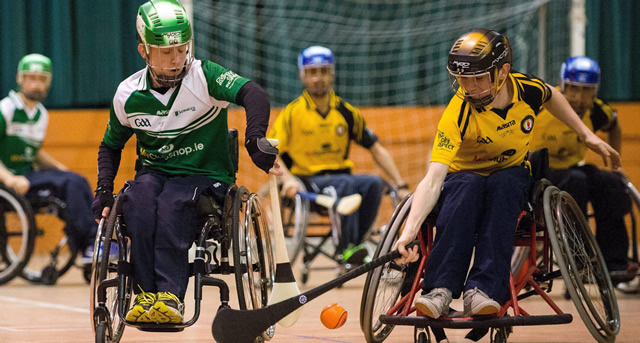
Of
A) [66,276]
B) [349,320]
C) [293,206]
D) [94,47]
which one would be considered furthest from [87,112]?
[349,320]

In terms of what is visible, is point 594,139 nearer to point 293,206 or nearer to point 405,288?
point 405,288

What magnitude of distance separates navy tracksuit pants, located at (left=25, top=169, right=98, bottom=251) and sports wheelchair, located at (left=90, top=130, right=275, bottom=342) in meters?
2.37

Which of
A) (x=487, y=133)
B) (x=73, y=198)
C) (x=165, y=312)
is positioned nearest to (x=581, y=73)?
(x=487, y=133)

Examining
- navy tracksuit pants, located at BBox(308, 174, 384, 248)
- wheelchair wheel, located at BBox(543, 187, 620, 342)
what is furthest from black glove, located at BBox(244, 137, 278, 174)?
navy tracksuit pants, located at BBox(308, 174, 384, 248)

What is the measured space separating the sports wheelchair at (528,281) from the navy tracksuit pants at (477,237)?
8 cm

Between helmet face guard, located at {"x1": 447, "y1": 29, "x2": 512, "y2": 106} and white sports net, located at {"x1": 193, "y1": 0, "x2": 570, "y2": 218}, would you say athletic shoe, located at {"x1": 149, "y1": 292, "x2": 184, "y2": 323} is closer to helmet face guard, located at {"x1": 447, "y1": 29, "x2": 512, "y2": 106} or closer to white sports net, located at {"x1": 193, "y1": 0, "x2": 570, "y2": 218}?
helmet face guard, located at {"x1": 447, "y1": 29, "x2": 512, "y2": 106}

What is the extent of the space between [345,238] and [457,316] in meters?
2.51

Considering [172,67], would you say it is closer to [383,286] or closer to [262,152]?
[262,152]

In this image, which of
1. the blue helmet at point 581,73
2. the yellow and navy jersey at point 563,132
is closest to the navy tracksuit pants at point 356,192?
the yellow and navy jersey at point 563,132

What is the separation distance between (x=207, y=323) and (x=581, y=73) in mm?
2096

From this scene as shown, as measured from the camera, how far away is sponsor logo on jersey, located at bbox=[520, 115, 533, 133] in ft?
10.1

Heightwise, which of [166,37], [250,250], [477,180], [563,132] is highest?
[166,37]

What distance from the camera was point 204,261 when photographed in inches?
113

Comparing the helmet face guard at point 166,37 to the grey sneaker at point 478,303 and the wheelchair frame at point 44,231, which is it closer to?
the grey sneaker at point 478,303
